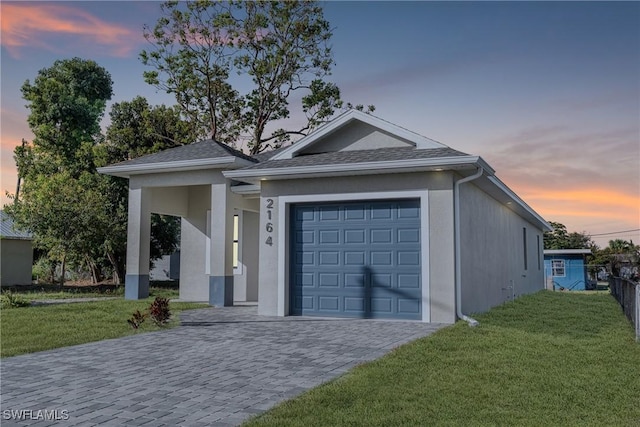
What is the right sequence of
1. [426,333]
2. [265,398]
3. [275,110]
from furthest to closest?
1. [275,110]
2. [426,333]
3. [265,398]

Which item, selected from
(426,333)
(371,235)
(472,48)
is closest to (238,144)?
(472,48)

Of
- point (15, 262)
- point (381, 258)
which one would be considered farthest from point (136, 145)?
point (381, 258)

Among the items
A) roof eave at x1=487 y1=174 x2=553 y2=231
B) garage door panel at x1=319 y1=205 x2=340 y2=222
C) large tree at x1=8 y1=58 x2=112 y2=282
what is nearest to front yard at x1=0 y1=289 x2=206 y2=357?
garage door panel at x1=319 y1=205 x2=340 y2=222

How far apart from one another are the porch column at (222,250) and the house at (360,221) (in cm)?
3

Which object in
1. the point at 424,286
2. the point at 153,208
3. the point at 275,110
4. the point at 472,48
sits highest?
the point at 275,110

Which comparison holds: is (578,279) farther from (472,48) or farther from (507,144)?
(472,48)

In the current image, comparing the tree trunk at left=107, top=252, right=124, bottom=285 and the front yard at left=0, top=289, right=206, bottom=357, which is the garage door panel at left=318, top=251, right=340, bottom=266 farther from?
the tree trunk at left=107, top=252, right=124, bottom=285

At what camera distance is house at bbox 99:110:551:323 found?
35.7 ft

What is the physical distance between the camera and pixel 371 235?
11539mm

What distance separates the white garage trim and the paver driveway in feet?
3.67

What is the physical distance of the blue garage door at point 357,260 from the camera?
1120 cm

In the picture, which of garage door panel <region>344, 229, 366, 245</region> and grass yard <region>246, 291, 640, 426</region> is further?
garage door panel <region>344, 229, 366, 245</region>

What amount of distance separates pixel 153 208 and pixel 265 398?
39.5ft

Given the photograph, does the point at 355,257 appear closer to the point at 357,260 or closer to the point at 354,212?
the point at 357,260
